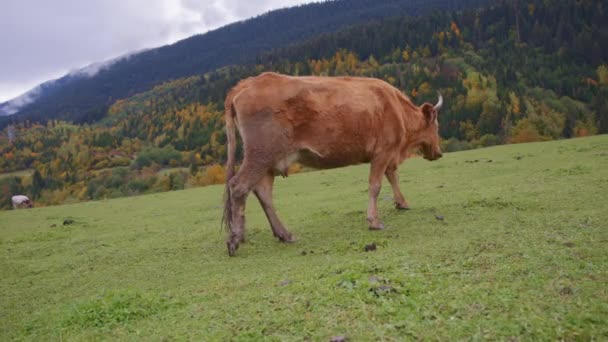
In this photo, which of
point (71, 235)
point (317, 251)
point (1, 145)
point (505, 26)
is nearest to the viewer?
point (317, 251)

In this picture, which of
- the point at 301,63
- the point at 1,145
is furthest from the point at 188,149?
the point at 1,145

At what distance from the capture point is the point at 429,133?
396 inches

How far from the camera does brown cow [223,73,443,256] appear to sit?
7234 millimetres

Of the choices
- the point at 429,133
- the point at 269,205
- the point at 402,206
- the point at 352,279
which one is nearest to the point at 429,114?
the point at 429,133

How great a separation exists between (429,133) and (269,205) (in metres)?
4.15

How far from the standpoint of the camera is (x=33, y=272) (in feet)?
24.7

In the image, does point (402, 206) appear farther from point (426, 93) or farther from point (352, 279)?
point (426, 93)

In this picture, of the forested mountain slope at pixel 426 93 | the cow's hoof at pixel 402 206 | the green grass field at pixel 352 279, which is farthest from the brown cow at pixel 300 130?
the forested mountain slope at pixel 426 93

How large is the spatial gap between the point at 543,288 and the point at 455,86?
280 ft

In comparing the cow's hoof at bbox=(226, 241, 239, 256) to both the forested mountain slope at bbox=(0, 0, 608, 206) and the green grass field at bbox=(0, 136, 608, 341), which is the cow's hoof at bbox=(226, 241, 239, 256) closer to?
the green grass field at bbox=(0, 136, 608, 341)

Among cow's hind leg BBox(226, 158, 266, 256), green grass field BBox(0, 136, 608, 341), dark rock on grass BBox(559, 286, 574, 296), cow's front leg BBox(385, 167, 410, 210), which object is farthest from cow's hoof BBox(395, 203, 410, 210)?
dark rock on grass BBox(559, 286, 574, 296)

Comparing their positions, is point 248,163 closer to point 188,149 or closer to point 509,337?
point 509,337

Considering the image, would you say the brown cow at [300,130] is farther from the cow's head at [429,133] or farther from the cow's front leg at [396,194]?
the cow's head at [429,133]

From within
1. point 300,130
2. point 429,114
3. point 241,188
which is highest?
point 300,130
